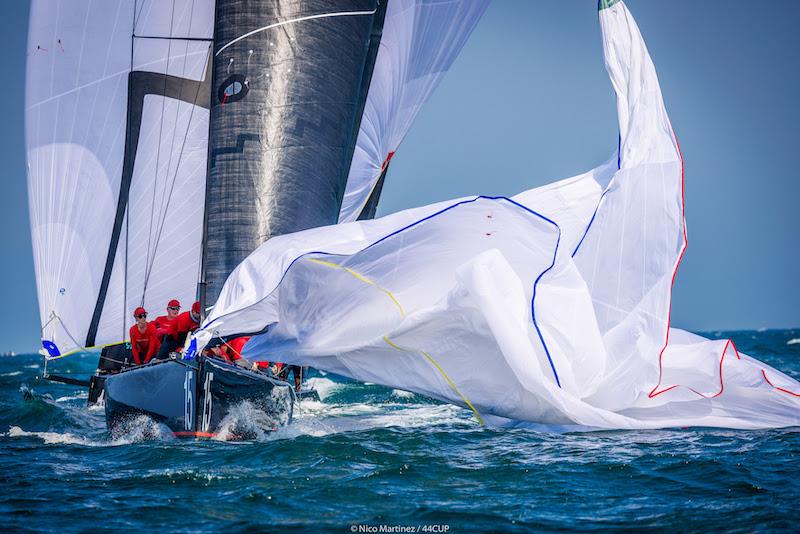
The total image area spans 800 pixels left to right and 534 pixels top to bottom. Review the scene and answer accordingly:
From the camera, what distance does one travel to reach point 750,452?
6762 millimetres

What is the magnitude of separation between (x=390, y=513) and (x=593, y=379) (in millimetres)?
2468

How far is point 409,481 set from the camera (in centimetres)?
593

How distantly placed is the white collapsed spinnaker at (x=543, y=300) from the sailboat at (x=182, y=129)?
364 centimetres

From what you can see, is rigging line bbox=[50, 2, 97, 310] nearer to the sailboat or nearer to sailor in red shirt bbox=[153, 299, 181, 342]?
the sailboat

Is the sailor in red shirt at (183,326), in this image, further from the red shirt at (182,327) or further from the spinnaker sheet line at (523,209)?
the spinnaker sheet line at (523,209)

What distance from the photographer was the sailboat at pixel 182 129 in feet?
37.0

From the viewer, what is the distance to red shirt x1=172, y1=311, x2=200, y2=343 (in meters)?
9.02

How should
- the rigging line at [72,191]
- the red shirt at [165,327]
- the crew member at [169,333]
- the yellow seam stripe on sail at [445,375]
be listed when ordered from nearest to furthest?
the yellow seam stripe on sail at [445,375]
the crew member at [169,333]
the red shirt at [165,327]
the rigging line at [72,191]

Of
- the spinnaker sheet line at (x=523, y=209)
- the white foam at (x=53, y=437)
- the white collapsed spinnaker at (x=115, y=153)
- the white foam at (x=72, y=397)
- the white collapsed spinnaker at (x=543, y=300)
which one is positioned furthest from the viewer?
the white foam at (x=72, y=397)

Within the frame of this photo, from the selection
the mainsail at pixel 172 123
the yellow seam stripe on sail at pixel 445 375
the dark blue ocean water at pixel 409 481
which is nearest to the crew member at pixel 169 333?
the dark blue ocean water at pixel 409 481

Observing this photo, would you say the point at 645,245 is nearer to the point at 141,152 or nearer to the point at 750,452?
the point at 750,452

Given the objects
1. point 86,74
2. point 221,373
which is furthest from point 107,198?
point 221,373

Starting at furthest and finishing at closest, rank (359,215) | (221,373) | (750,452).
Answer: (359,215), (221,373), (750,452)

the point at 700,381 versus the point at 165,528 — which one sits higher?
the point at 700,381
